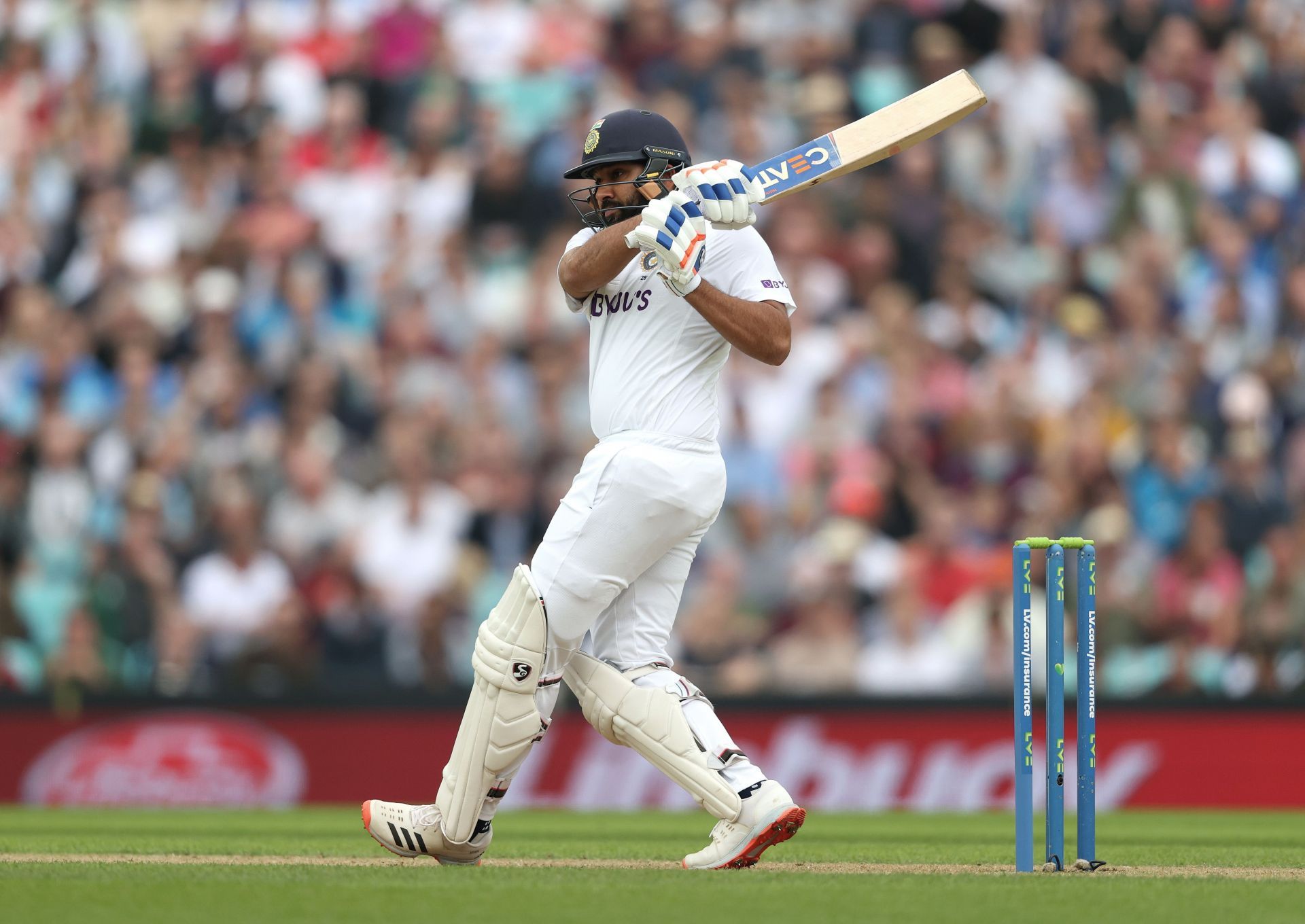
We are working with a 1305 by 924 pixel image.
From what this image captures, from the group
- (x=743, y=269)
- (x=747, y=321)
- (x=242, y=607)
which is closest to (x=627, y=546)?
(x=747, y=321)

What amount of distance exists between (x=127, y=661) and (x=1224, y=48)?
783 cm

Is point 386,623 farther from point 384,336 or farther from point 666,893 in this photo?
point 666,893

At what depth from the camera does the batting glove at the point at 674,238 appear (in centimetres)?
479

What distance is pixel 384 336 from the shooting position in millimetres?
11398

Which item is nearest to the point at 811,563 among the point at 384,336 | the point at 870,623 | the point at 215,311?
the point at 870,623

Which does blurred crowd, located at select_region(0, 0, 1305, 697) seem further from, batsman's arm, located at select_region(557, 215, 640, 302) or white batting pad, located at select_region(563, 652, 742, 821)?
batsman's arm, located at select_region(557, 215, 640, 302)

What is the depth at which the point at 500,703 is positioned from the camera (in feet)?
16.6

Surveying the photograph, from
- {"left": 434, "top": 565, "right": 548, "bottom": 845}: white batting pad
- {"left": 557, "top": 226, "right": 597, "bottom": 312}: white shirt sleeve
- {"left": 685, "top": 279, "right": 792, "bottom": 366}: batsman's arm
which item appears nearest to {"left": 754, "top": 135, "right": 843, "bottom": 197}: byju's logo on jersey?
{"left": 685, "top": 279, "right": 792, "bottom": 366}: batsman's arm

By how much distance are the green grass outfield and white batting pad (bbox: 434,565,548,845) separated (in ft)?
0.68

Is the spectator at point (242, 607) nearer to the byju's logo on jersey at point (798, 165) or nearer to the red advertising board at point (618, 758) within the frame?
the red advertising board at point (618, 758)

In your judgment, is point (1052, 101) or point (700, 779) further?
point (1052, 101)

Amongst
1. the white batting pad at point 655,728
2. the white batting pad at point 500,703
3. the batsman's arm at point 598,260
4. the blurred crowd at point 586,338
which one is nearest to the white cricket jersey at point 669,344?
the batsman's arm at point 598,260

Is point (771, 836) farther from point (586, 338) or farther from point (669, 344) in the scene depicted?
point (586, 338)

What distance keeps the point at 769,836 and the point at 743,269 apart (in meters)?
1.42
